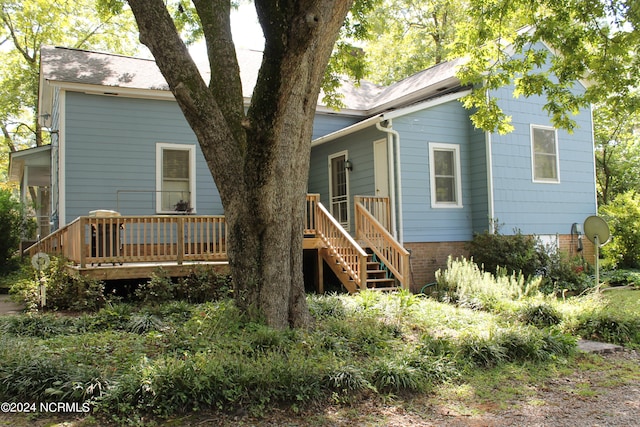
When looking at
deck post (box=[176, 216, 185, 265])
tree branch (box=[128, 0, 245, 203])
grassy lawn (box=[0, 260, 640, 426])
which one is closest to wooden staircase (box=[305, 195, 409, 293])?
grassy lawn (box=[0, 260, 640, 426])

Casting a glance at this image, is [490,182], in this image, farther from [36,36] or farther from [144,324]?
[36,36]

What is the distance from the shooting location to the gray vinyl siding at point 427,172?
11.9 m

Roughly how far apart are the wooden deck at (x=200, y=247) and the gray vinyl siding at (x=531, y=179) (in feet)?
10.9

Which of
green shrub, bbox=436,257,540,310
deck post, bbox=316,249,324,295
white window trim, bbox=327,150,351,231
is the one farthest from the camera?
white window trim, bbox=327,150,351,231

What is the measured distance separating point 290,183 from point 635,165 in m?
21.7

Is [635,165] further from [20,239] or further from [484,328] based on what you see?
[20,239]

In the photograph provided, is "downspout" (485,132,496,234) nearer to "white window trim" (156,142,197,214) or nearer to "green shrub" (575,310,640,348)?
"green shrub" (575,310,640,348)

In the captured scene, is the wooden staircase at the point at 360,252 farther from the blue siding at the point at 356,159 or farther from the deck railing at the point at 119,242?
the deck railing at the point at 119,242

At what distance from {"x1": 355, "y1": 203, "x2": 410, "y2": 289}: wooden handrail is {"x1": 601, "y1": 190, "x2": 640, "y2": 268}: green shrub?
7937mm

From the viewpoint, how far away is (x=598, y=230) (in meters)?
9.91

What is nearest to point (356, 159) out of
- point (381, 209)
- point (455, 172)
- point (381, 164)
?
point (381, 164)

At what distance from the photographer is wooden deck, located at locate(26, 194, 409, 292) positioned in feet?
29.1

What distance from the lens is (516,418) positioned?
14.4 ft

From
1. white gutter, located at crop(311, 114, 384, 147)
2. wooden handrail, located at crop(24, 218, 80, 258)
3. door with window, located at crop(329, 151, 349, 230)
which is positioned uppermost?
white gutter, located at crop(311, 114, 384, 147)
